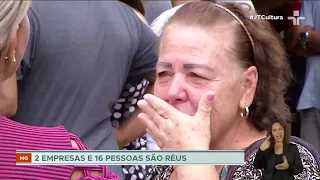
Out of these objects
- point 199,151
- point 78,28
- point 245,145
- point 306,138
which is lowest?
point 306,138

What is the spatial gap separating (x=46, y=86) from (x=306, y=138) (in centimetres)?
64

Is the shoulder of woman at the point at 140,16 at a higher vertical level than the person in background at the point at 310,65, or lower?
higher

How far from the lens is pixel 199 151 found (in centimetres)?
106

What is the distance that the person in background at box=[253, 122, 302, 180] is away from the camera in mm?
1193

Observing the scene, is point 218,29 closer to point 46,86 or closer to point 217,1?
point 217,1

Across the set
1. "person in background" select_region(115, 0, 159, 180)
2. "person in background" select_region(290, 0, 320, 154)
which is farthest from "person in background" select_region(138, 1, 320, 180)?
"person in background" select_region(115, 0, 159, 180)

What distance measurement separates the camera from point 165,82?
126 cm

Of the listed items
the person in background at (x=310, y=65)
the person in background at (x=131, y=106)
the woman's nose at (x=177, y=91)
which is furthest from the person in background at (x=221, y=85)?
the person in background at (x=131, y=106)

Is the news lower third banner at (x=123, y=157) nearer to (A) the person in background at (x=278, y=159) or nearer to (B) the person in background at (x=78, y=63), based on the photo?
(A) the person in background at (x=278, y=159)

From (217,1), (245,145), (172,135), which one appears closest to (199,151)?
(172,135)

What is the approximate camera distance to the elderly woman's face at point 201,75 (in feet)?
3.97

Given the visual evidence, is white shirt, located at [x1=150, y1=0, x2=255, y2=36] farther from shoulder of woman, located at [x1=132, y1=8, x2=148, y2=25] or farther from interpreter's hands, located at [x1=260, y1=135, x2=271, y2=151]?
interpreter's hands, located at [x1=260, y1=135, x2=271, y2=151]

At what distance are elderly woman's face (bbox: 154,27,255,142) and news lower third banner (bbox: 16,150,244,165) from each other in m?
0.15

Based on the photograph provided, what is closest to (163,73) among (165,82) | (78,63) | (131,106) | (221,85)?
(165,82)
